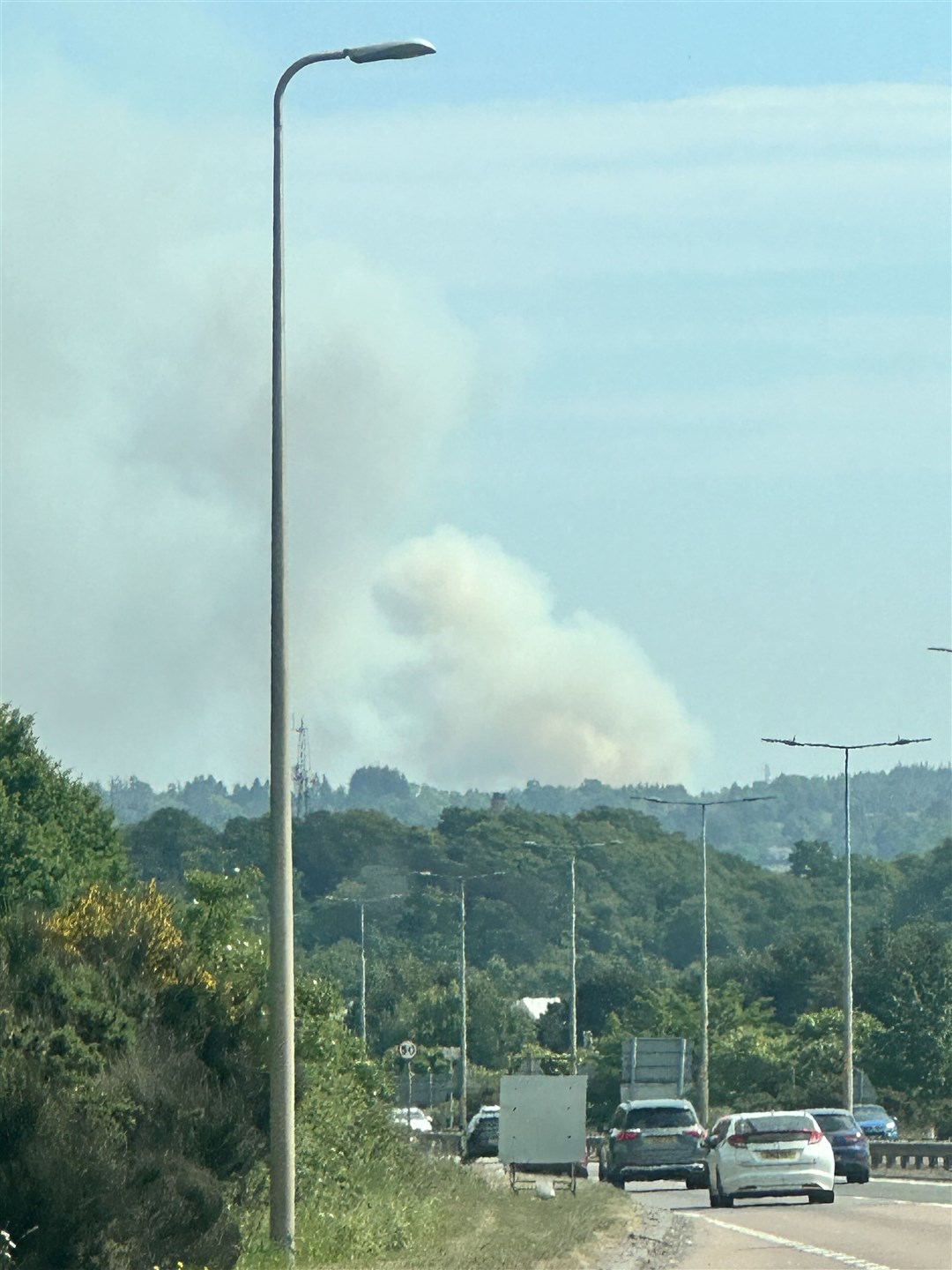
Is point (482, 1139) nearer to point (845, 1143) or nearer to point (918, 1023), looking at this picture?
point (845, 1143)

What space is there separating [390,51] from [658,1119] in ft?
86.7

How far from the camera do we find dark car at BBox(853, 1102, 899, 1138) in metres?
60.9

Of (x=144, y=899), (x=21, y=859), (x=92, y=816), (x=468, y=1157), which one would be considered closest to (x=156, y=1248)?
(x=144, y=899)

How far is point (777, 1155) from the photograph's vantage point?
115ft

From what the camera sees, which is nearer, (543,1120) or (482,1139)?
(543,1120)

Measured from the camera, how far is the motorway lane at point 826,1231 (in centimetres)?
2334

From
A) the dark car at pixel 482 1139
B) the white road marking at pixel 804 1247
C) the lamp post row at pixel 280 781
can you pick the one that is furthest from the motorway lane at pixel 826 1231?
the dark car at pixel 482 1139

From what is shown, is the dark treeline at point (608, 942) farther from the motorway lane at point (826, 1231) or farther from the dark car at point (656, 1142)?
the motorway lane at point (826, 1231)

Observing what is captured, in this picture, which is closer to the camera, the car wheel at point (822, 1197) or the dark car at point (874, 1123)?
the car wheel at point (822, 1197)

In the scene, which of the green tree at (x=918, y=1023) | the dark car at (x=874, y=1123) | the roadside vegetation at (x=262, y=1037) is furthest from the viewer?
the green tree at (x=918, y=1023)

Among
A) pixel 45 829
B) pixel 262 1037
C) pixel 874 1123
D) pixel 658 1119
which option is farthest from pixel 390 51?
pixel 874 1123

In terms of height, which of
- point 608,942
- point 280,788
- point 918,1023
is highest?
point 608,942

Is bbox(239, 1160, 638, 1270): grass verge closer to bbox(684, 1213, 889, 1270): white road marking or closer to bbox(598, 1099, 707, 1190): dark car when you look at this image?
bbox(684, 1213, 889, 1270): white road marking

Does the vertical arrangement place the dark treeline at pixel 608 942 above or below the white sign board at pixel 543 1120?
above
